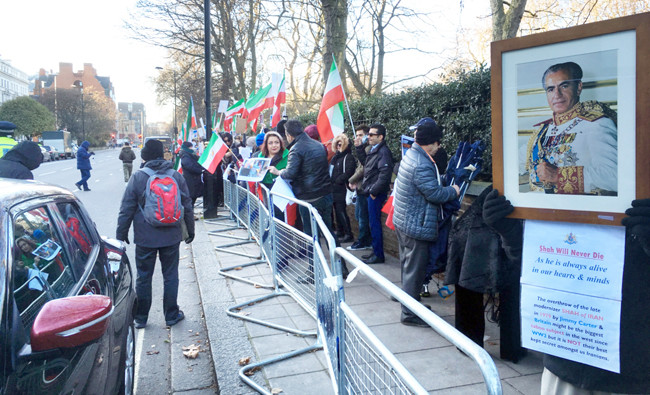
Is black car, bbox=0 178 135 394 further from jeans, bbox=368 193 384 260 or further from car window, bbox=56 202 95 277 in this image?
jeans, bbox=368 193 384 260

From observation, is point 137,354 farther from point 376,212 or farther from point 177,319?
point 376,212

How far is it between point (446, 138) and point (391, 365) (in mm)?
4894

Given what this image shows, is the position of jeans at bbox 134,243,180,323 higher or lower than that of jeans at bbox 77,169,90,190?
lower

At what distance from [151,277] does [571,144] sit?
443 cm

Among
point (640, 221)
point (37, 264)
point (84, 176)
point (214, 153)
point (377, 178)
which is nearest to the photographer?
point (640, 221)

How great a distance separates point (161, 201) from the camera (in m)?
5.08

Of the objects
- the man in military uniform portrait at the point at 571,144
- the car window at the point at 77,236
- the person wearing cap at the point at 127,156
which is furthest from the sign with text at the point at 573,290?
the person wearing cap at the point at 127,156

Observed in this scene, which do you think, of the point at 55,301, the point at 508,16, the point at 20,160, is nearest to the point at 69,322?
the point at 55,301

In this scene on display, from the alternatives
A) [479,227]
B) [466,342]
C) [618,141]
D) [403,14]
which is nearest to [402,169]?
[479,227]

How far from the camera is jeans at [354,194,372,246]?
25.1 ft

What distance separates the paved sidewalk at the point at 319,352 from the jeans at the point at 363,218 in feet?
4.04

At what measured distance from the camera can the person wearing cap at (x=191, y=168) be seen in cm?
1110

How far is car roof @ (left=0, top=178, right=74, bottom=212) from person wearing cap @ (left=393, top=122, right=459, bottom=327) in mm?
2835

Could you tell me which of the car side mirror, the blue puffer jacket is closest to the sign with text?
the car side mirror
